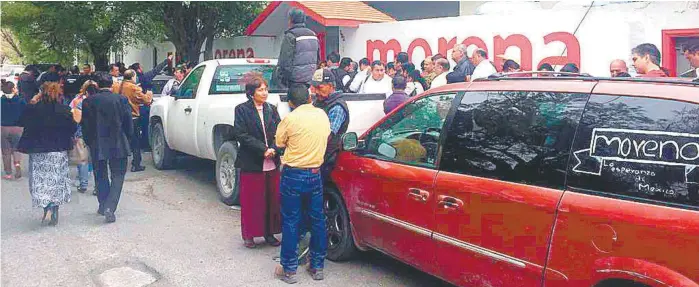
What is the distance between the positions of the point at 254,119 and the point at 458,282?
2.53m

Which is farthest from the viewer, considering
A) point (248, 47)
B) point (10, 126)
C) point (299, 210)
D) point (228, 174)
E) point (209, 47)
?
point (209, 47)

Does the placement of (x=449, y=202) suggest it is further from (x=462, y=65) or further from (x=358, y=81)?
(x=358, y=81)

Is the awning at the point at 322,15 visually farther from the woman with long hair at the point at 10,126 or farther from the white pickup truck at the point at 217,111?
the woman with long hair at the point at 10,126

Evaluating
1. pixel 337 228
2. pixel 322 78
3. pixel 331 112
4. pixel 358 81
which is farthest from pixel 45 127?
pixel 358 81

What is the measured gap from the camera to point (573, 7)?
999cm

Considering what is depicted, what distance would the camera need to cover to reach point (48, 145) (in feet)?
23.6

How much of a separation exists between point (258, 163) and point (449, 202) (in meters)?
2.31

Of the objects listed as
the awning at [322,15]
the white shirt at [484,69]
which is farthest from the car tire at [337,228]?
the awning at [322,15]

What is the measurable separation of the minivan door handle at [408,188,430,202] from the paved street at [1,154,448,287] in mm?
1005

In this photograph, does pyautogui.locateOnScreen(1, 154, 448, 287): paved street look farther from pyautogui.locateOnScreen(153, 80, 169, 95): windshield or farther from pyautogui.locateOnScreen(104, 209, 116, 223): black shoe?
pyautogui.locateOnScreen(153, 80, 169, 95): windshield

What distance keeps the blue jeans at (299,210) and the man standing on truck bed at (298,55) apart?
282 centimetres

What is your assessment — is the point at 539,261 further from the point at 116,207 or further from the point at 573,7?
the point at 573,7

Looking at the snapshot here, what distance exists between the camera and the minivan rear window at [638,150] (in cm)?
324

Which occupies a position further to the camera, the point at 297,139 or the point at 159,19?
the point at 159,19
